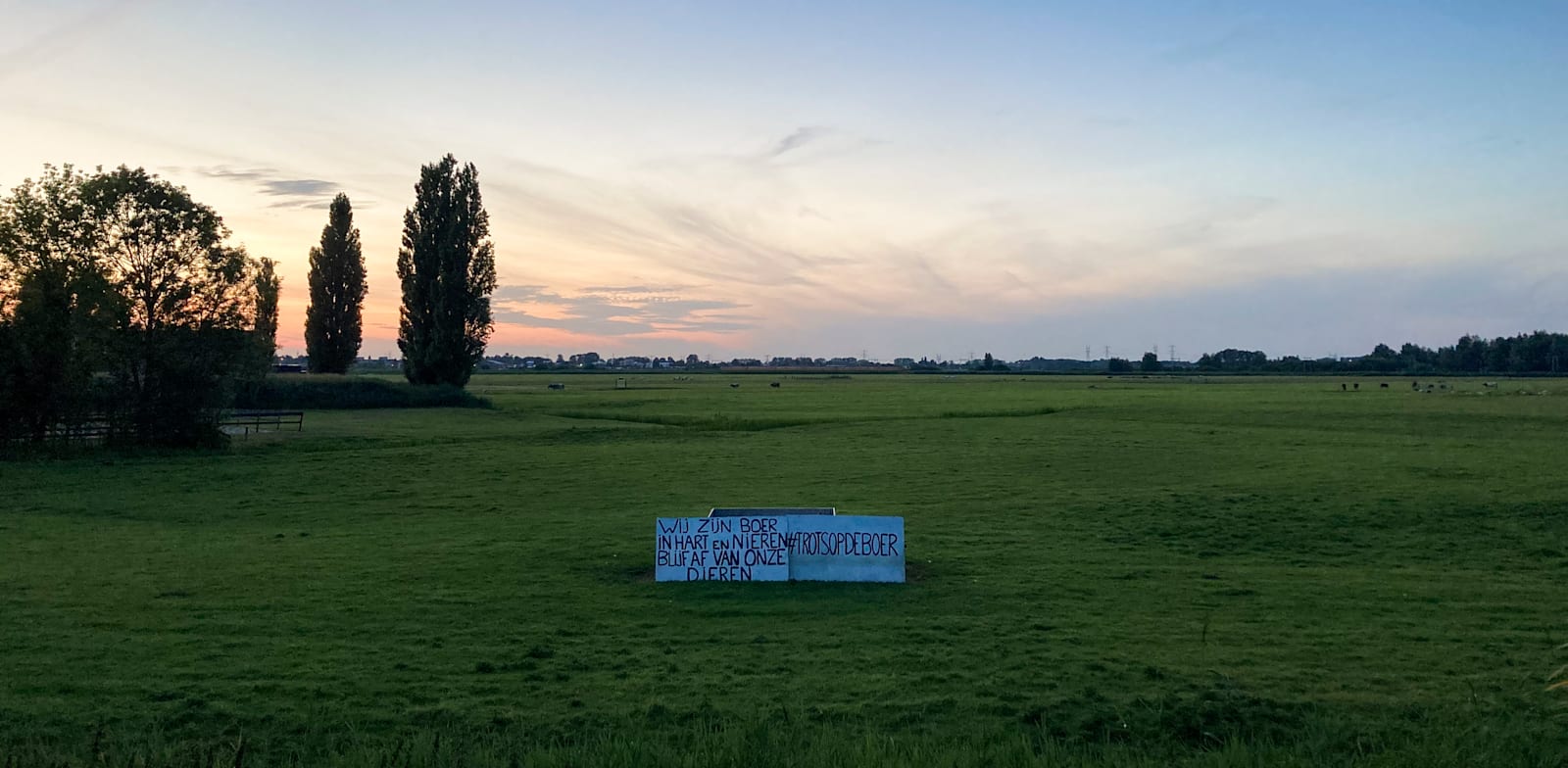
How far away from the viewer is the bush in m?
67.8

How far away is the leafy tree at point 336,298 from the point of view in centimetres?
7838

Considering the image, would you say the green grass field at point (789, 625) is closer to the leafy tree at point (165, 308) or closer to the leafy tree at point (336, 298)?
the leafy tree at point (165, 308)

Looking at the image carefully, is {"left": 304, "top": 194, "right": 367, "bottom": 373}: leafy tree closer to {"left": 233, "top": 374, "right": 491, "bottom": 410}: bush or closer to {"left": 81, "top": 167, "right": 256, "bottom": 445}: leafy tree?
{"left": 233, "top": 374, "right": 491, "bottom": 410}: bush

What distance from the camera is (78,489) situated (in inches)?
1014

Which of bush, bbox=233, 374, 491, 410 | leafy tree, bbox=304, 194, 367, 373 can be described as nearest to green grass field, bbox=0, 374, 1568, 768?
bush, bbox=233, 374, 491, 410

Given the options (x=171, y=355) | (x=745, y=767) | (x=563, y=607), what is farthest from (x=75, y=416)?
(x=745, y=767)

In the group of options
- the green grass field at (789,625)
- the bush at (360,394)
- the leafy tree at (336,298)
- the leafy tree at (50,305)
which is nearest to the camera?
the green grass field at (789,625)

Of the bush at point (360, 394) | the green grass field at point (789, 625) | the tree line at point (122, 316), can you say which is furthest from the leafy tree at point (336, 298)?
the green grass field at point (789, 625)

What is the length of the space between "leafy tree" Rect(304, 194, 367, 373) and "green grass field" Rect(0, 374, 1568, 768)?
173 ft

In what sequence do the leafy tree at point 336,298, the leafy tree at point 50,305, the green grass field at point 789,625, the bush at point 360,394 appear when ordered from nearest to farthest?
the green grass field at point 789,625 < the leafy tree at point 50,305 < the bush at point 360,394 < the leafy tree at point 336,298

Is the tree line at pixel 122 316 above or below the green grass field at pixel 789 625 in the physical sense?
above

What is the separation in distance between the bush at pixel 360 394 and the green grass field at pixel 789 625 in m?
40.7

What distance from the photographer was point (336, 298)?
7912cm

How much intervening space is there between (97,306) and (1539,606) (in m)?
40.6
